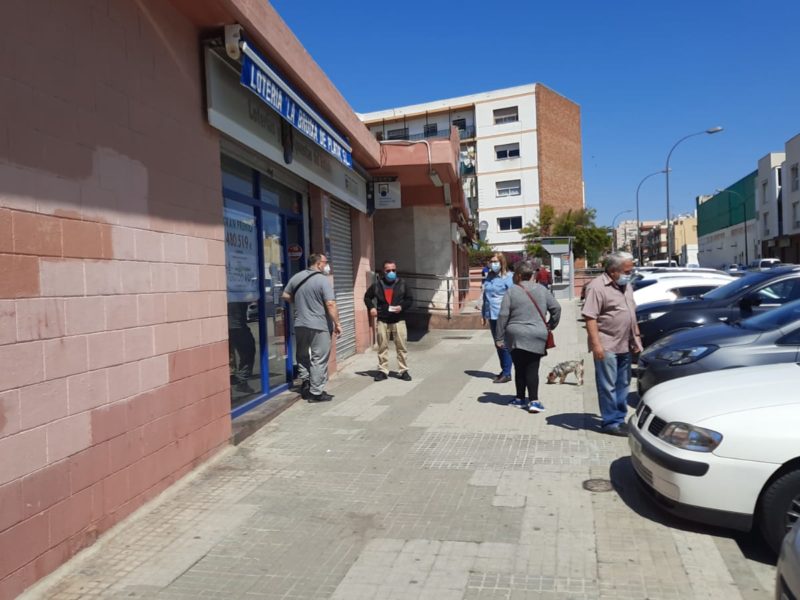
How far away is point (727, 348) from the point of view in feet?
19.7

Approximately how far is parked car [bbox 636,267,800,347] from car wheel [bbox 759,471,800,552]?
5350mm

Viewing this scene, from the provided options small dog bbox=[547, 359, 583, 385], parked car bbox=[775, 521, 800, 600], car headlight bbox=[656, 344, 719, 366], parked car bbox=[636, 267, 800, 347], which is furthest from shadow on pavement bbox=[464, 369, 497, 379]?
parked car bbox=[775, 521, 800, 600]

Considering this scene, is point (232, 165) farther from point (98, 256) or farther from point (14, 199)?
point (14, 199)

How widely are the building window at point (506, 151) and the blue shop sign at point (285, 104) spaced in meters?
45.1

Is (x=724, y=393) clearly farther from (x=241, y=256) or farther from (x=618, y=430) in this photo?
(x=241, y=256)

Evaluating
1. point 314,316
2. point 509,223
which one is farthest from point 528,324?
point 509,223

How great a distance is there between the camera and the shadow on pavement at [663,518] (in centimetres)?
384

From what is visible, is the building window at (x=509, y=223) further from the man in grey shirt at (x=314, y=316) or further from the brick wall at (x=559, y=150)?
the man in grey shirt at (x=314, y=316)

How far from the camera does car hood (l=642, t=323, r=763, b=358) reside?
6.08 meters

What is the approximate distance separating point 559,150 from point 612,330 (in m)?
50.6

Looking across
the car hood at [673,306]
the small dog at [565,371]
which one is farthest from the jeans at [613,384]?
the car hood at [673,306]

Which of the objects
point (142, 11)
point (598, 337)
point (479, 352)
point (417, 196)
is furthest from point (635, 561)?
point (417, 196)

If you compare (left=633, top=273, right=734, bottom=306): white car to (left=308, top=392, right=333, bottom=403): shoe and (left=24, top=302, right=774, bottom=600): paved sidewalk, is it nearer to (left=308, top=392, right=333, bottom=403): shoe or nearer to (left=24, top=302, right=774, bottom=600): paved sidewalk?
(left=24, top=302, right=774, bottom=600): paved sidewalk

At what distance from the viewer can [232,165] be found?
6.84m
